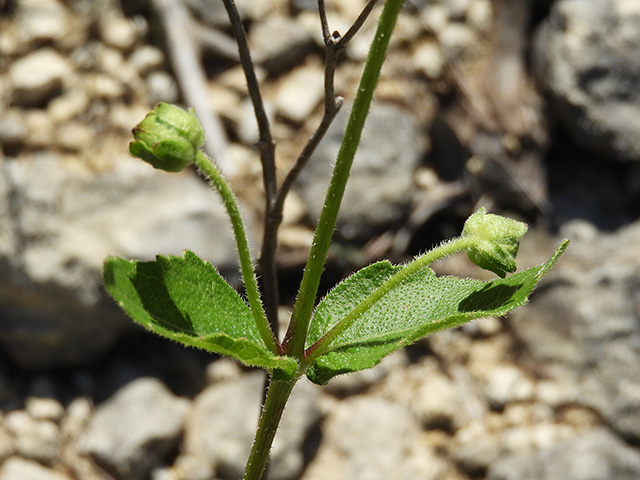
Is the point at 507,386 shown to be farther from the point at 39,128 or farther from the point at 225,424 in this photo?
the point at 39,128

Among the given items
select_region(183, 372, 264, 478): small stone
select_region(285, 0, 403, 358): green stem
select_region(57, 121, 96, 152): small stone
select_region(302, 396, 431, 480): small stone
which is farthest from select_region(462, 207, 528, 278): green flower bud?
select_region(57, 121, 96, 152): small stone

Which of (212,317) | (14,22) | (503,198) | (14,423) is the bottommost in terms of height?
(212,317)

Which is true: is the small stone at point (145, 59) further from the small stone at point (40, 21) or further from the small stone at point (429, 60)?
the small stone at point (429, 60)

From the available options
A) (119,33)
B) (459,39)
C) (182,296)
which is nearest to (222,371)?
(119,33)

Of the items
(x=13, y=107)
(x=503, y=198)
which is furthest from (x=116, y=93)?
(x=503, y=198)

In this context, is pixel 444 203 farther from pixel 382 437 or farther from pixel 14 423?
pixel 14 423

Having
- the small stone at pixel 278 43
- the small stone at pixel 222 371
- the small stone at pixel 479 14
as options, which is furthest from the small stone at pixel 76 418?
the small stone at pixel 479 14
